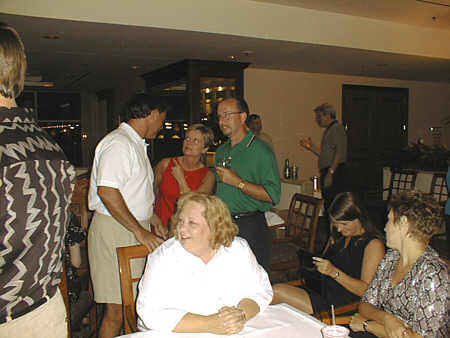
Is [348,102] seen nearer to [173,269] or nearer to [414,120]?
[414,120]

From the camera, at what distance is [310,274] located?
2350mm

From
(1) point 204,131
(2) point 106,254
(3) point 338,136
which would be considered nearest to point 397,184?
(3) point 338,136

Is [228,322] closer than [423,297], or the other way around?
[228,322]

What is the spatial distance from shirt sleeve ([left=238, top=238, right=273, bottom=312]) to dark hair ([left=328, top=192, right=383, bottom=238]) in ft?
2.67

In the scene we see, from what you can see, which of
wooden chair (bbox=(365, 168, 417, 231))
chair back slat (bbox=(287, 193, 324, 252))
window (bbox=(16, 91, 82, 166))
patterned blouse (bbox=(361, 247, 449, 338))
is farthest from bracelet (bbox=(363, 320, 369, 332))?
window (bbox=(16, 91, 82, 166))

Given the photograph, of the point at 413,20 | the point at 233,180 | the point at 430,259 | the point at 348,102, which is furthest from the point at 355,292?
the point at 348,102

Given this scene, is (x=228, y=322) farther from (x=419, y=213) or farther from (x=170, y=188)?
(x=170, y=188)

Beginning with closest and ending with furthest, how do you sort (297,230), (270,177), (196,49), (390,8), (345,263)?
(345,263)
(270,177)
(297,230)
(390,8)
(196,49)

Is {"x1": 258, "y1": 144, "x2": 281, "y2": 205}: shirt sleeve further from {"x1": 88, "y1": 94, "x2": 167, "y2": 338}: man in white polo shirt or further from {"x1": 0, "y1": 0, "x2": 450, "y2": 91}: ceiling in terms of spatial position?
{"x1": 0, "y1": 0, "x2": 450, "y2": 91}: ceiling

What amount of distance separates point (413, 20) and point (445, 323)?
18.7ft

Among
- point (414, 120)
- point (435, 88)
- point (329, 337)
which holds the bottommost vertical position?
point (329, 337)

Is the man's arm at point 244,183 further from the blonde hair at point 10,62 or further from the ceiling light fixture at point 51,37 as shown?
the ceiling light fixture at point 51,37

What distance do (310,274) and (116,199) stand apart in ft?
3.66

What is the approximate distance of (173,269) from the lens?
171 cm
